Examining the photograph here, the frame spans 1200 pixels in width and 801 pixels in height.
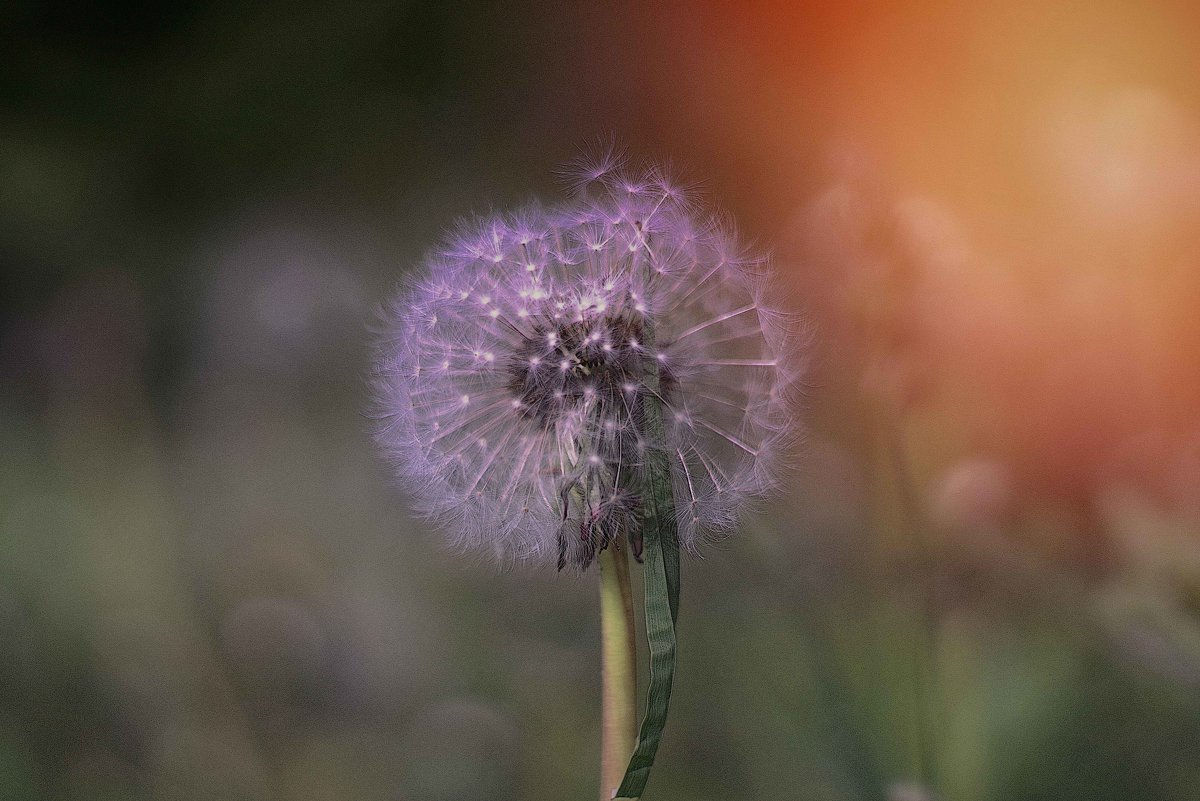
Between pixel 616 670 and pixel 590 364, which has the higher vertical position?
pixel 590 364

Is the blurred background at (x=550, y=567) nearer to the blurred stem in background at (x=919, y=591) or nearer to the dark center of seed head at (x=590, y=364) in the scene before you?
the blurred stem in background at (x=919, y=591)

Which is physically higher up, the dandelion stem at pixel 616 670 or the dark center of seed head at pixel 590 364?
the dark center of seed head at pixel 590 364

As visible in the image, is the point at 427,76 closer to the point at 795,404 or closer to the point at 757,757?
the point at 795,404

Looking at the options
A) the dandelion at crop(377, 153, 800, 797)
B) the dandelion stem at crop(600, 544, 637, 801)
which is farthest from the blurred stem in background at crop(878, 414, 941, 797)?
the dandelion stem at crop(600, 544, 637, 801)

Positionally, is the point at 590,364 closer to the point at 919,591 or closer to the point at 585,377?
the point at 585,377

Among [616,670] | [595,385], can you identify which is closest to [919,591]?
[616,670]

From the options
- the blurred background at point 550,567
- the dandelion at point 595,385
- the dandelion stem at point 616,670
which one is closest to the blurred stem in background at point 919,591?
the blurred background at point 550,567

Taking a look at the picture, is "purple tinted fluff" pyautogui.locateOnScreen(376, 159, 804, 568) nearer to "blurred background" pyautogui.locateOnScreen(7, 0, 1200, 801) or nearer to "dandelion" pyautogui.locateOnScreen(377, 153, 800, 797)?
"dandelion" pyautogui.locateOnScreen(377, 153, 800, 797)
